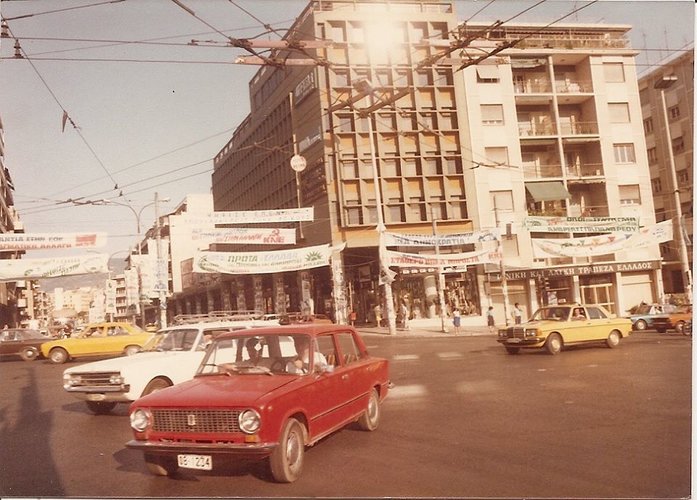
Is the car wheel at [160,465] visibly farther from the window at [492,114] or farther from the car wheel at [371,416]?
the window at [492,114]

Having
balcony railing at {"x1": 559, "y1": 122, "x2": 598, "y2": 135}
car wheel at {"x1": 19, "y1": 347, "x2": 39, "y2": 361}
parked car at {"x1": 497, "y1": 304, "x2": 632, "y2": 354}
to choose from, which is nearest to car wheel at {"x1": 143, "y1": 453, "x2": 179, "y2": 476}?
parked car at {"x1": 497, "y1": 304, "x2": 632, "y2": 354}

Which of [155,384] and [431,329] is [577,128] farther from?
[155,384]

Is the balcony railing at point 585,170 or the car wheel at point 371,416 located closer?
the car wheel at point 371,416

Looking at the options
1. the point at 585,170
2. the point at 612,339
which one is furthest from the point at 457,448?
the point at 585,170

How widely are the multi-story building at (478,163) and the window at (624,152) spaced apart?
0.09m

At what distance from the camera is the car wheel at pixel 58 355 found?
2205 centimetres

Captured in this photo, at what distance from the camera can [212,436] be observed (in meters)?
5.84

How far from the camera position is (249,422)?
18.7 feet

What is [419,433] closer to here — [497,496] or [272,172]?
[497,496]

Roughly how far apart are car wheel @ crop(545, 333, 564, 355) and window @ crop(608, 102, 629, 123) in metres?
28.8

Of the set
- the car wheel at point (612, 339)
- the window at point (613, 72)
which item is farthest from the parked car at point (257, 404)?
the window at point (613, 72)

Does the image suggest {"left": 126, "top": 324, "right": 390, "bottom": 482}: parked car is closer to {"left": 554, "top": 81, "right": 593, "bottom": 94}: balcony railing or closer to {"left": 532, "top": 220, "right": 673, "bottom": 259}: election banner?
{"left": 532, "top": 220, "right": 673, "bottom": 259}: election banner

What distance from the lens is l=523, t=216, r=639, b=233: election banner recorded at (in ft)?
99.1

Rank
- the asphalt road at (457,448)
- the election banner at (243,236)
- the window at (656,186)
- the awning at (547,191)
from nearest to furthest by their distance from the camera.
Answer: the asphalt road at (457,448)
the election banner at (243,236)
the awning at (547,191)
the window at (656,186)
